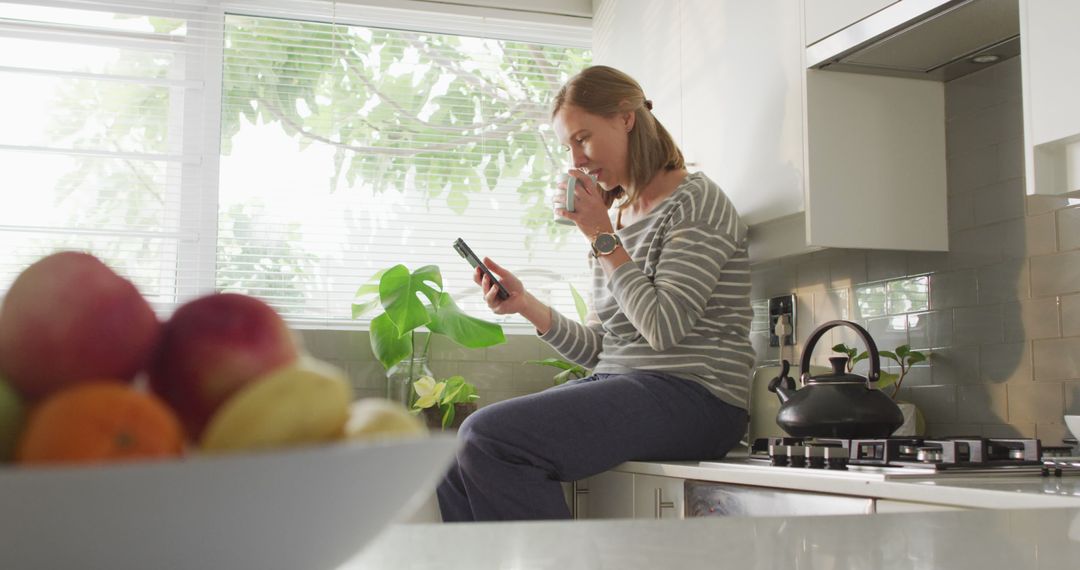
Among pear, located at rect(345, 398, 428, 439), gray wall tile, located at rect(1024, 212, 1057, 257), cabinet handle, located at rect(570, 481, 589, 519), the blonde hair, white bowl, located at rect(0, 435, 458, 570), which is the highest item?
the blonde hair

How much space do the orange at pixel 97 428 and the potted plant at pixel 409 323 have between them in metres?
2.74

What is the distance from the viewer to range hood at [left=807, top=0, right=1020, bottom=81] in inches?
74.5

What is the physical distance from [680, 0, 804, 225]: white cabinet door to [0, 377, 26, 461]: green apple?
2140 mm

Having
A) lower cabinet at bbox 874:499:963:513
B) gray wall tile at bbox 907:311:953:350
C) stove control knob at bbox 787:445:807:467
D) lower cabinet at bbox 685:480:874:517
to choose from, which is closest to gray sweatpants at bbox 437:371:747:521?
lower cabinet at bbox 685:480:874:517

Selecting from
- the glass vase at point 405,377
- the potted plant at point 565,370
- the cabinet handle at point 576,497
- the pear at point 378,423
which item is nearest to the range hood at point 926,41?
the cabinet handle at point 576,497

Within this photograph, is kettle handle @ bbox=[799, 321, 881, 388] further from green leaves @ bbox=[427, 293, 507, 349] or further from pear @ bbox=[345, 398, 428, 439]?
pear @ bbox=[345, 398, 428, 439]

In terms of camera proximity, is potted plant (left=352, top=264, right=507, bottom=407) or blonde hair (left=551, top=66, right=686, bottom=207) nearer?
blonde hair (left=551, top=66, right=686, bottom=207)

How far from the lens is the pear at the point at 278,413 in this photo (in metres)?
0.25

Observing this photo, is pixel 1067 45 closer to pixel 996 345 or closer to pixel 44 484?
pixel 996 345

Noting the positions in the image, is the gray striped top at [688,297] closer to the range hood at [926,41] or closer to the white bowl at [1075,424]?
the range hood at [926,41]

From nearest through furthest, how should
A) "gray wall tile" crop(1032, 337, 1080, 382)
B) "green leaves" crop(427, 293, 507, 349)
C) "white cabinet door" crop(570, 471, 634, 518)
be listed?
"gray wall tile" crop(1032, 337, 1080, 382)
"white cabinet door" crop(570, 471, 634, 518)
"green leaves" crop(427, 293, 507, 349)

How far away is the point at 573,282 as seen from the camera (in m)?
3.46

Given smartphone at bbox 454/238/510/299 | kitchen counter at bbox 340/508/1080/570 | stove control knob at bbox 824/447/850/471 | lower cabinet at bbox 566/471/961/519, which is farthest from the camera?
smartphone at bbox 454/238/510/299

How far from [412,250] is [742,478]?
1769mm
